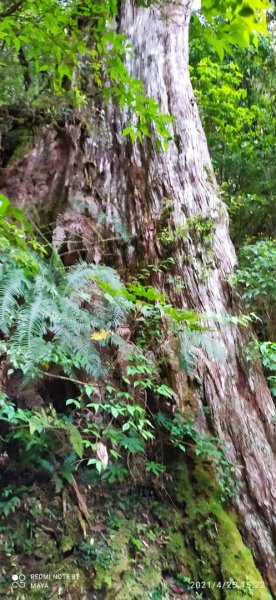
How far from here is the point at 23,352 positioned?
7.83 ft

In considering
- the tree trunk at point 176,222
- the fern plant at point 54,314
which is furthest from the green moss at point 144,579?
the fern plant at point 54,314

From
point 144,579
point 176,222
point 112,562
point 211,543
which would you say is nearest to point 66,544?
point 112,562

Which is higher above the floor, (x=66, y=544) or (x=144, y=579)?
(x=66, y=544)

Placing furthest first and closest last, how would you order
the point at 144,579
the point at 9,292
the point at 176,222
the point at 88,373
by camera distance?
the point at 176,222, the point at 88,373, the point at 144,579, the point at 9,292

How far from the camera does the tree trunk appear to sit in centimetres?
333

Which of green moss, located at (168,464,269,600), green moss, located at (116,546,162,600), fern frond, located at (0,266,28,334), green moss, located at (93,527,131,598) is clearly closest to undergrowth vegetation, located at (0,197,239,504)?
fern frond, located at (0,266,28,334)

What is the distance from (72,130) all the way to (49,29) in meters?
1.70

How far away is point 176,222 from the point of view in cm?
436

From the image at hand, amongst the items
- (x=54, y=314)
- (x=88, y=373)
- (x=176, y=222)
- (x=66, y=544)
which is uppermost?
(x=176, y=222)

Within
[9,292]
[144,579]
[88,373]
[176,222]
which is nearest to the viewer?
[9,292]

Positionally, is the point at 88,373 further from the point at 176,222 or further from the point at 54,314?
the point at 176,222

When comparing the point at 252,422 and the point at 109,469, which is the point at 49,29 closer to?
the point at 109,469

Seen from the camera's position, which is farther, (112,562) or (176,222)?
(176,222)

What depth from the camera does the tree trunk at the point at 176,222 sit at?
10.9ft
